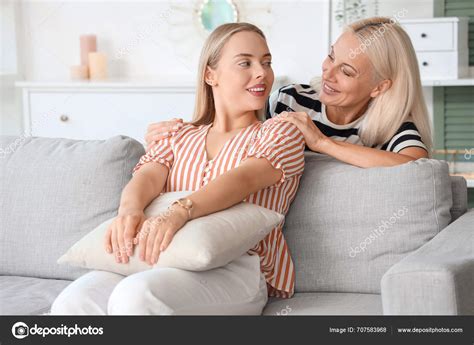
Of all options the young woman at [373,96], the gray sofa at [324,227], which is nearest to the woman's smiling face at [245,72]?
the young woman at [373,96]

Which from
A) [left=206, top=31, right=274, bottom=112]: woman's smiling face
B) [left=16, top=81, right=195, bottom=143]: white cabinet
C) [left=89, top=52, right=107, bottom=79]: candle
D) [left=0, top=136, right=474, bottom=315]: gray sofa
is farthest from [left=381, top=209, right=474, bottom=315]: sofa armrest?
[left=89, top=52, right=107, bottom=79]: candle

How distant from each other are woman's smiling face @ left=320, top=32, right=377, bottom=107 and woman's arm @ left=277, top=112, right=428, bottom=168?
227 millimetres

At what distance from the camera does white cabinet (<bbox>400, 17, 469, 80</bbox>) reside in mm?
3652

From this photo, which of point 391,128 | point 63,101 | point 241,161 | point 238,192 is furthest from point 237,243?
point 63,101

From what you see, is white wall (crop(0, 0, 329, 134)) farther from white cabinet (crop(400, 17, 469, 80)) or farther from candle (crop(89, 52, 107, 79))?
white cabinet (crop(400, 17, 469, 80))

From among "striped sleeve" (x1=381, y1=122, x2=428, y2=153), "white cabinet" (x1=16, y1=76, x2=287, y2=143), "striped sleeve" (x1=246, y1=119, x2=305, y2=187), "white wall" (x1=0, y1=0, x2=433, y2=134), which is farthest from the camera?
"white wall" (x1=0, y1=0, x2=433, y2=134)

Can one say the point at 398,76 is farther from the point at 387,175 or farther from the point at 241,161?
the point at 241,161

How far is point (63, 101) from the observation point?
162 inches

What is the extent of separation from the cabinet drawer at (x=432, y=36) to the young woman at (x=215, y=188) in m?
1.74

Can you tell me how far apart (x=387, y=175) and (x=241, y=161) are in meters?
0.35

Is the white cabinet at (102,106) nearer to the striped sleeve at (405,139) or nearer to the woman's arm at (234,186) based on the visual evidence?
the striped sleeve at (405,139)

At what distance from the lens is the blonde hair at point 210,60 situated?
6.92 ft

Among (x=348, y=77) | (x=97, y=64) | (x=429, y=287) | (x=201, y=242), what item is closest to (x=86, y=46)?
(x=97, y=64)
